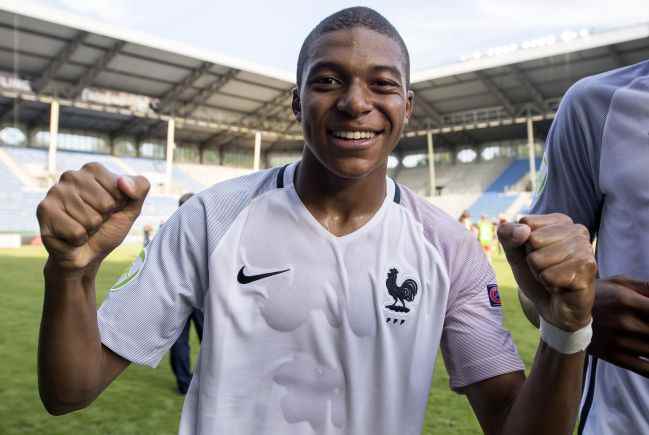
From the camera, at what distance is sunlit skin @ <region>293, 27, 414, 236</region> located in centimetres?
145

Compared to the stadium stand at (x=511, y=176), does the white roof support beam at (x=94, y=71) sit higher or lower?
higher

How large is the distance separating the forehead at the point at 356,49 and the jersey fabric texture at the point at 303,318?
0.42 m

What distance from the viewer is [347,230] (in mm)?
1574

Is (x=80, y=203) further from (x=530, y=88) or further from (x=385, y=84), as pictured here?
(x=530, y=88)

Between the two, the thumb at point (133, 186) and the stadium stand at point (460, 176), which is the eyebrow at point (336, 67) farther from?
the stadium stand at point (460, 176)

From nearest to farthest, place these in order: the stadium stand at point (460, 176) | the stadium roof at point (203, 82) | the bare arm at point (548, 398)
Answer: the bare arm at point (548, 398), the stadium roof at point (203, 82), the stadium stand at point (460, 176)

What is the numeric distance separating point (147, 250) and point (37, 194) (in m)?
29.6

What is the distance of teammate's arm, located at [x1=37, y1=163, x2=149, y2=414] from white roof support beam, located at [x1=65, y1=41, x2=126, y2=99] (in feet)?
84.5

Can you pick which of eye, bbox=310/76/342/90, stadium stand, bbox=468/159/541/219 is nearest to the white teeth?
eye, bbox=310/76/342/90

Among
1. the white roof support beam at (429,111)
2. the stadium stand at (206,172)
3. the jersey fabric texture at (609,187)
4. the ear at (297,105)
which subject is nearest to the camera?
the jersey fabric texture at (609,187)

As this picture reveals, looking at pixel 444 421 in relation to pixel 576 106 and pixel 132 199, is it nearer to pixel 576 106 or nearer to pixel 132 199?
pixel 576 106

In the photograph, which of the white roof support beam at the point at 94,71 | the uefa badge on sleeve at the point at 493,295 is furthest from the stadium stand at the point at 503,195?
the uefa badge on sleeve at the point at 493,295

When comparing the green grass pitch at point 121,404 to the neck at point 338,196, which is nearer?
the neck at point 338,196

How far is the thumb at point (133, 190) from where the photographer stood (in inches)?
43.4
